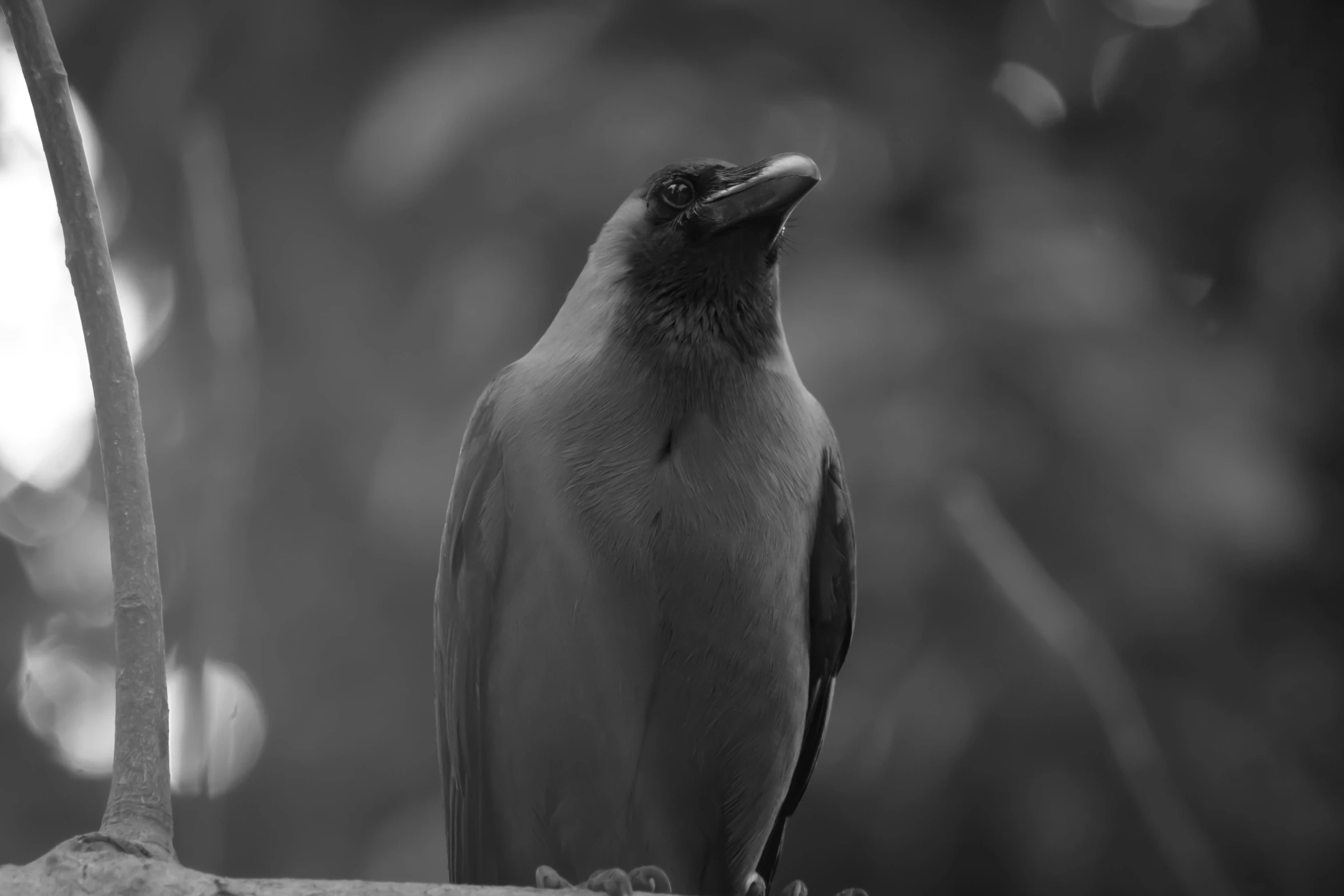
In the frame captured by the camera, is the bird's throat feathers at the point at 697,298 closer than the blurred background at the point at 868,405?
Yes

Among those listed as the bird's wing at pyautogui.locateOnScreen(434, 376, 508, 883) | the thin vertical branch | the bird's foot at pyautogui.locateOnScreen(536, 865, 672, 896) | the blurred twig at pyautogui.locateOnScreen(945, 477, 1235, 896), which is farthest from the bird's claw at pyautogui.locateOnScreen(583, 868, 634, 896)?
the blurred twig at pyautogui.locateOnScreen(945, 477, 1235, 896)

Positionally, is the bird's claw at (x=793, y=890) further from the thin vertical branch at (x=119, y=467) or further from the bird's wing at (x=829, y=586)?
the thin vertical branch at (x=119, y=467)

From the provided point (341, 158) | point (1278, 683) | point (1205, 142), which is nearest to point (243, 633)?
point (341, 158)

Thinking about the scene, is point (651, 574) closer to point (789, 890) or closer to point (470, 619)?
point (470, 619)

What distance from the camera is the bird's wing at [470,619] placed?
3053 millimetres

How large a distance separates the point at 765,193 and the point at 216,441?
2.90m

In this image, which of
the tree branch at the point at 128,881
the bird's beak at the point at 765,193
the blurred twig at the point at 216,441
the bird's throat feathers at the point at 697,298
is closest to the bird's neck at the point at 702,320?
the bird's throat feathers at the point at 697,298

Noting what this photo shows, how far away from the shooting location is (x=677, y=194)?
333 cm

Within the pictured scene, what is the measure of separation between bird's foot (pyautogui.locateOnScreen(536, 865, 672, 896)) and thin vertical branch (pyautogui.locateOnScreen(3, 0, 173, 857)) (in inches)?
28.9

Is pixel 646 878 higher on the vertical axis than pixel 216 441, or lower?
lower

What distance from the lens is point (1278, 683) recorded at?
16.9 feet

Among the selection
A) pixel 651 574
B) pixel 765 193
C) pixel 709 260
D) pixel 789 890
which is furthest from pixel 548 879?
pixel 765 193

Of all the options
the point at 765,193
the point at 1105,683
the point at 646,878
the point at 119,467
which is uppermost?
the point at 765,193

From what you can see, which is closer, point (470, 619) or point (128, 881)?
point (128, 881)
